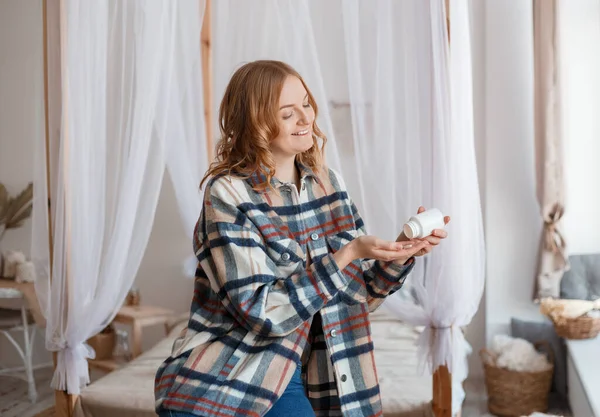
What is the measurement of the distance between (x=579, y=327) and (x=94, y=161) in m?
2.45

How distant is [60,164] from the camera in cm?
260

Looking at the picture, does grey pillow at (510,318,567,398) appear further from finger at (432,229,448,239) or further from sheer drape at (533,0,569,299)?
finger at (432,229,448,239)

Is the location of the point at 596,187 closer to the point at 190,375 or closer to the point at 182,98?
the point at 182,98

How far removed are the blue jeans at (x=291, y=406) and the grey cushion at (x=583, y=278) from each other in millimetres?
2727

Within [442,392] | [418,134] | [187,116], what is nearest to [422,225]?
[418,134]

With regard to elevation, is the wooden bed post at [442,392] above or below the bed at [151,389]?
above

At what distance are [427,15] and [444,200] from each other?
1.88 ft

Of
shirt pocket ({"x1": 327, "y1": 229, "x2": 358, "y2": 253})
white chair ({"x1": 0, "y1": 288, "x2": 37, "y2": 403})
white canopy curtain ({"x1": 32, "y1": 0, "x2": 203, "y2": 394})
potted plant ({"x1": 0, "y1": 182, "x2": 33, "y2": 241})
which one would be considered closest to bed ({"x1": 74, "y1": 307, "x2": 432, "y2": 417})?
white canopy curtain ({"x1": 32, "y1": 0, "x2": 203, "y2": 394})

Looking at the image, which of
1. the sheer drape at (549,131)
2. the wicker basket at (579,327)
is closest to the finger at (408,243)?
the wicker basket at (579,327)

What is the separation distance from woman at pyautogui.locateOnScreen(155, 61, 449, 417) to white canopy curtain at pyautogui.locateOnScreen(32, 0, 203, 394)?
100 centimetres

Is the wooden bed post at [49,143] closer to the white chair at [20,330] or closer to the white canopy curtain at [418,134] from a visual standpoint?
the white canopy curtain at [418,134]

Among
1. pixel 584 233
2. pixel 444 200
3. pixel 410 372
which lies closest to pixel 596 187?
pixel 584 233

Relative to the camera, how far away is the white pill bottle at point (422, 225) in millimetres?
1554

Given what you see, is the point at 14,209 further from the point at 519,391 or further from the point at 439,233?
the point at 439,233
